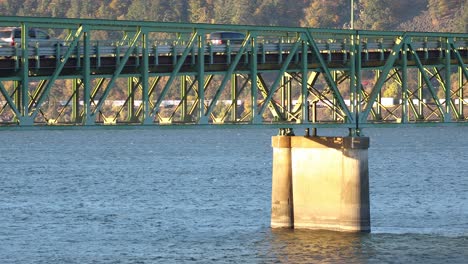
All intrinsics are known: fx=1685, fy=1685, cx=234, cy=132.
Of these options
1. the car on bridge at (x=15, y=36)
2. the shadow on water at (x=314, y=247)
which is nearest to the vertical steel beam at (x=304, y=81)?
the shadow on water at (x=314, y=247)

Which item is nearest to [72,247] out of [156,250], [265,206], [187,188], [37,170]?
[156,250]

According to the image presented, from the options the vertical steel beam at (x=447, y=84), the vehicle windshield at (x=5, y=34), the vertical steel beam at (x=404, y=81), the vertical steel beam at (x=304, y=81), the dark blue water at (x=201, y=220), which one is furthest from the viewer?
the vehicle windshield at (x=5, y=34)

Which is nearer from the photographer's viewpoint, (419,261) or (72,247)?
(419,261)

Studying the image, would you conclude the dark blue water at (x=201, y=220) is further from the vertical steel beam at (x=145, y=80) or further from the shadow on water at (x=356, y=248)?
the vertical steel beam at (x=145, y=80)

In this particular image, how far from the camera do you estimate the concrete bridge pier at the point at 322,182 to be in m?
82.3

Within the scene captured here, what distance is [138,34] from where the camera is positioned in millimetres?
74062

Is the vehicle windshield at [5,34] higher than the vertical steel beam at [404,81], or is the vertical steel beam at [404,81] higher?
the vehicle windshield at [5,34]

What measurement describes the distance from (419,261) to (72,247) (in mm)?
18171

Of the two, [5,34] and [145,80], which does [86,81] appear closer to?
[145,80]

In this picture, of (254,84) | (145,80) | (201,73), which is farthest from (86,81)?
(254,84)

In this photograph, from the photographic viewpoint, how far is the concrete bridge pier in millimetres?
82312

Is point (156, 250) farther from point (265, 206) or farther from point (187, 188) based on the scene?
point (187, 188)

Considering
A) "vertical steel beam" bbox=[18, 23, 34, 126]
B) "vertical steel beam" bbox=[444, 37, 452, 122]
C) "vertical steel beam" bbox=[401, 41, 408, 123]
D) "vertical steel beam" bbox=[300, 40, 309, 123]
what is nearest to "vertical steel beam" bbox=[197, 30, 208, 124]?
"vertical steel beam" bbox=[300, 40, 309, 123]

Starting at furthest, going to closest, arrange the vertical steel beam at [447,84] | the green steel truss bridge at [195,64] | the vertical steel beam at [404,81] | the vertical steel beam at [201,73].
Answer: the vertical steel beam at [447,84]
the vertical steel beam at [404,81]
the vertical steel beam at [201,73]
the green steel truss bridge at [195,64]
